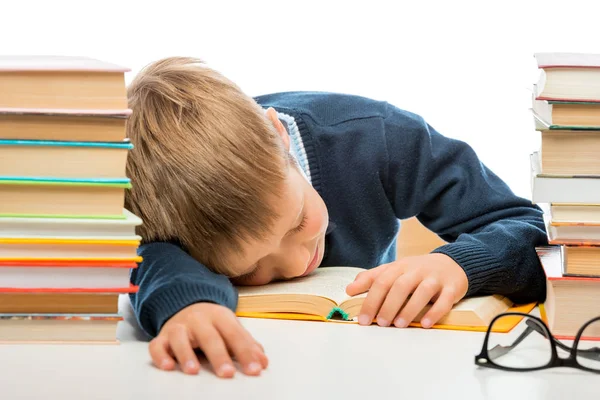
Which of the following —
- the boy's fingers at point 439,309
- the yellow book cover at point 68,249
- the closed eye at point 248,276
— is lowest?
the closed eye at point 248,276

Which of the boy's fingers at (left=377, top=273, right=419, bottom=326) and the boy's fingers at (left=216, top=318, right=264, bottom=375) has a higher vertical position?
the boy's fingers at (left=216, top=318, right=264, bottom=375)

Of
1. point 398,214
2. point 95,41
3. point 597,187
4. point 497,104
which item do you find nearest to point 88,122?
point 597,187

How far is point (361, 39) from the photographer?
2.11m

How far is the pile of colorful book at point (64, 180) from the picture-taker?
0.83 meters

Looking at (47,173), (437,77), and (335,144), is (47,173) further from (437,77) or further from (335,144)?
(437,77)

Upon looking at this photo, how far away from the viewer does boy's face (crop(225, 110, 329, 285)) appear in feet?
3.55

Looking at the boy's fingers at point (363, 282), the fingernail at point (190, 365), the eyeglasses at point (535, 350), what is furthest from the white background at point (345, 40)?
the fingernail at point (190, 365)

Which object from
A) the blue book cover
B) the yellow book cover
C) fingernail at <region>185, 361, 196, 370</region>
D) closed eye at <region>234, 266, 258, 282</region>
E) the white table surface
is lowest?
closed eye at <region>234, 266, 258, 282</region>

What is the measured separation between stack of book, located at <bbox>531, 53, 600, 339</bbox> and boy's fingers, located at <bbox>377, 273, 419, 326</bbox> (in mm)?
163

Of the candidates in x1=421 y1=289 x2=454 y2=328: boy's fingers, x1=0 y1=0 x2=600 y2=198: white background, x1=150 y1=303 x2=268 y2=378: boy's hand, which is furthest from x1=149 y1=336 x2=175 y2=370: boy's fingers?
x1=0 y1=0 x2=600 y2=198: white background

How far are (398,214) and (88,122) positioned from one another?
0.80 metres

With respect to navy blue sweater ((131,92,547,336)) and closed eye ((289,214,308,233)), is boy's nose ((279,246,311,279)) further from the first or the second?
navy blue sweater ((131,92,547,336))

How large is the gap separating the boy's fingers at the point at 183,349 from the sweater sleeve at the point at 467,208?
37 centimetres

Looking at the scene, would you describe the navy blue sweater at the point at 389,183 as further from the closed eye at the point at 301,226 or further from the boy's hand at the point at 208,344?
the boy's hand at the point at 208,344
